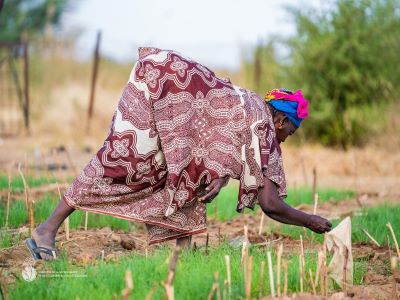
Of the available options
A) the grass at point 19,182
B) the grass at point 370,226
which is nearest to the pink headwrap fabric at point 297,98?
the grass at point 370,226

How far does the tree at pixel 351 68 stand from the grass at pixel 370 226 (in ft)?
22.7

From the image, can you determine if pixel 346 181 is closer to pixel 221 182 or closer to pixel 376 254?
pixel 376 254

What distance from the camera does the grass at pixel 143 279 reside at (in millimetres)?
3736

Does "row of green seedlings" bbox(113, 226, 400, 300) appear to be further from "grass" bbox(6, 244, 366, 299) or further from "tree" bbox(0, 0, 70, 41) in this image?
"tree" bbox(0, 0, 70, 41)

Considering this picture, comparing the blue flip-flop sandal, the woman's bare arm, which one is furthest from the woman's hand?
the blue flip-flop sandal

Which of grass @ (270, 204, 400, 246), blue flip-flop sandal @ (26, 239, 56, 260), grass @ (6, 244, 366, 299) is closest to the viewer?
grass @ (6, 244, 366, 299)

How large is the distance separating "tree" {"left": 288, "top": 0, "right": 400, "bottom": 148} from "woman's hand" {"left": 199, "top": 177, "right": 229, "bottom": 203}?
365 inches

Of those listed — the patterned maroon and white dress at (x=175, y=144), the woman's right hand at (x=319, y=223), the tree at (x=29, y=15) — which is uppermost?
the tree at (x=29, y=15)

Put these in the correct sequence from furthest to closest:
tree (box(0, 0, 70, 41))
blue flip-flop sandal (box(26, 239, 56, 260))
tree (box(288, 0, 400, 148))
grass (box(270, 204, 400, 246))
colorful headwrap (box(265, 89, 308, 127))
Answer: tree (box(0, 0, 70, 41)) → tree (box(288, 0, 400, 148)) → grass (box(270, 204, 400, 246)) → colorful headwrap (box(265, 89, 308, 127)) → blue flip-flop sandal (box(26, 239, 56, 260))

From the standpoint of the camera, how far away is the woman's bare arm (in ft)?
14.7

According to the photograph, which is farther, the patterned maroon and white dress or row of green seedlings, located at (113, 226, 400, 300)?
the patterned maroon and white dress

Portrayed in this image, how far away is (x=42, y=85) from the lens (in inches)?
742

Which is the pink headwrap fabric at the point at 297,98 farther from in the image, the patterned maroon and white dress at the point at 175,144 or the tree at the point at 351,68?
the tree at the point at 351,68

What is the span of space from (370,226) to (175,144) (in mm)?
2178
